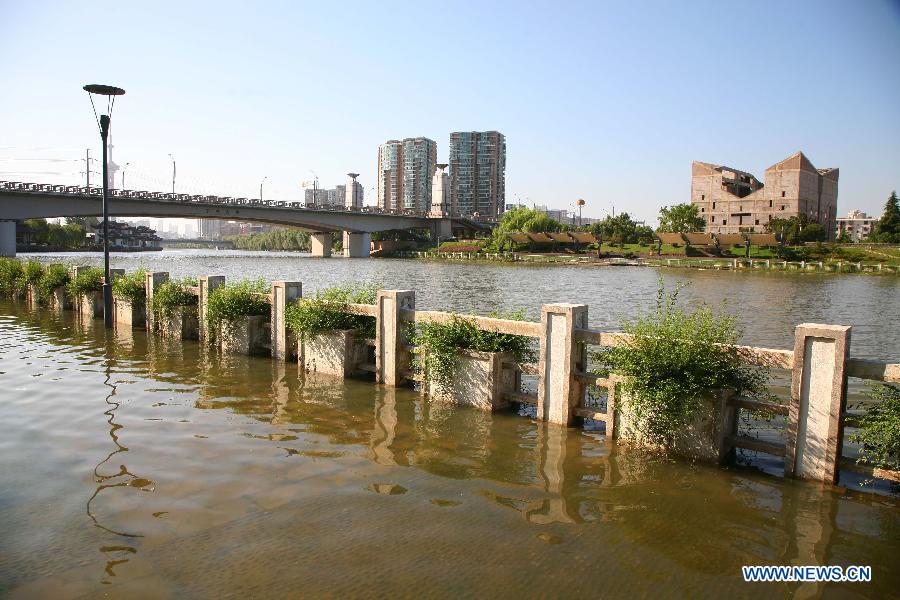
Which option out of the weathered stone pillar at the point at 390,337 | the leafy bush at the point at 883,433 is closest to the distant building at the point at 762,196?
the weathered stone pillar at the point at 390,337

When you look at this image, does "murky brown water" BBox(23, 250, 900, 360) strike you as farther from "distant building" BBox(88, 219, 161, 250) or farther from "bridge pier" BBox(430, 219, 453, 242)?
"distant building" BBox(88, 219, 161, 250)

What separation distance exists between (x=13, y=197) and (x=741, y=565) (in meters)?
72.3

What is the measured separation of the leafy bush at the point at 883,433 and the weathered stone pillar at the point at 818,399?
10.5 inches

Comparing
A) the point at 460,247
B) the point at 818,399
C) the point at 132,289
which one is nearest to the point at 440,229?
the point at 460,247

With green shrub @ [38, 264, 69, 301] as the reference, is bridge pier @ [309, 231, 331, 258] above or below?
above

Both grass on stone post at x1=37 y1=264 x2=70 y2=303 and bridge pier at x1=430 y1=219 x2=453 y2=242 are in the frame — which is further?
bridge pier at x1=430 y1=219 x2=453 y2=242

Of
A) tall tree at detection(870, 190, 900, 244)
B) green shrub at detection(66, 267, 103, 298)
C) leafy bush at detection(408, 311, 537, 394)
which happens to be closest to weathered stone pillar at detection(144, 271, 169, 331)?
green shrub at detection(66, 267, 103, 298)

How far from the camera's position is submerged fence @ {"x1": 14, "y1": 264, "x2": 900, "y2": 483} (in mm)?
7129

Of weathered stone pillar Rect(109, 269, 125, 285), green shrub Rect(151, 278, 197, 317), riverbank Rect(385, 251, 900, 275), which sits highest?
riverbank Rect(385, 251, 900, 275)

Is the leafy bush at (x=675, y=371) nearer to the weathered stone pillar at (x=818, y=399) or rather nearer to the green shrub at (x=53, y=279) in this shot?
the weathered stone pillar at (x=818, y=399)

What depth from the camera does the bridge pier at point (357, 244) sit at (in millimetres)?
102938

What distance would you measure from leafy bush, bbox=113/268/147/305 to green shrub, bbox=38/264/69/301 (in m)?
5.29

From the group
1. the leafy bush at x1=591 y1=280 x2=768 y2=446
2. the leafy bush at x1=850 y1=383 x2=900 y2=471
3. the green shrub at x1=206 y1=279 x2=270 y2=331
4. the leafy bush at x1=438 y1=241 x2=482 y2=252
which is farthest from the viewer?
the leafy bush at x1=438 y1=241 x2=482 y2=252

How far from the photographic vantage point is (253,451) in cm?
830
